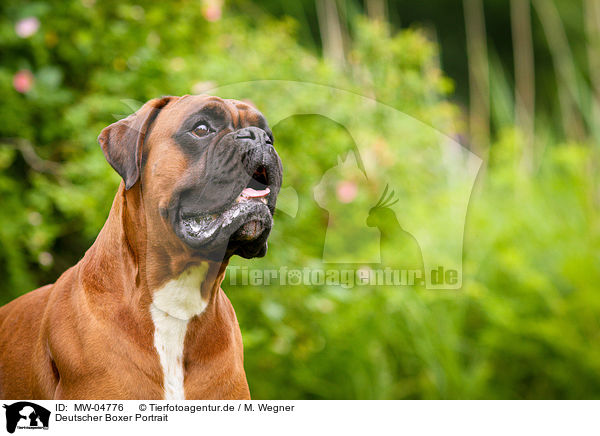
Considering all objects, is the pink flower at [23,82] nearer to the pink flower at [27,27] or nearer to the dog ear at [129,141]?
the pink flower at [27,27]

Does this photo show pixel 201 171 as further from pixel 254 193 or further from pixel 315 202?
pixel 315 202

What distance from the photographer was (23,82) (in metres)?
1.75

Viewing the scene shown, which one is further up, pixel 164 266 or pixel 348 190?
pixel 348 190

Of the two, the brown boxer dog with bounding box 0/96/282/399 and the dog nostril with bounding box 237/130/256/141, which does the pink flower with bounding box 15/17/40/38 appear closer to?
the brown boxer dog with bounding box 0/96/282/399

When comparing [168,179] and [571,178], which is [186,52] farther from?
[571,178]

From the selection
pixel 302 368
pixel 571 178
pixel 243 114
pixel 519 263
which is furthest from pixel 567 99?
pixel 243 114

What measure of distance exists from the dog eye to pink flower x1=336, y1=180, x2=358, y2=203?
0.66 metres

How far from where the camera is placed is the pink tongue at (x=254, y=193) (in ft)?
3.01

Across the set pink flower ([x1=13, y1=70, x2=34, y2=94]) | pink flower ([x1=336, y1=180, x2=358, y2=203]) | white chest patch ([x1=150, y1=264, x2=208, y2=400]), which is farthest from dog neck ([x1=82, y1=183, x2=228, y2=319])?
pink flower ([x1=13, y1=70, x2=34, y2=94])

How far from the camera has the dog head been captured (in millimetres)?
911
